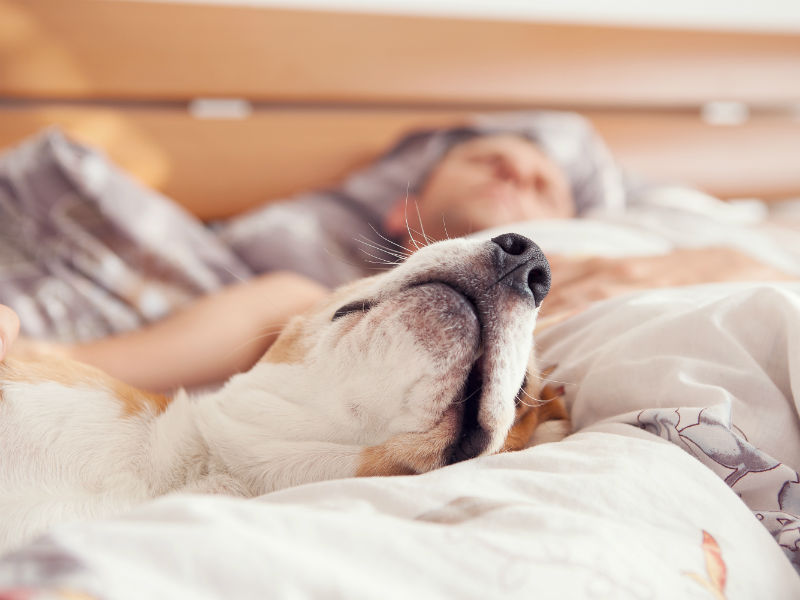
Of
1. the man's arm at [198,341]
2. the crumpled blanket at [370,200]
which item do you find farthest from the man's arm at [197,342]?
the crumpled blanket at [370,200]

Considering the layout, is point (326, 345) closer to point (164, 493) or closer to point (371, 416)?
point (371, 416)

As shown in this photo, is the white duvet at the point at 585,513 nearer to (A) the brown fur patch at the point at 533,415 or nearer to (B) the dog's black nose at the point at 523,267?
(A) the brown fur patch at the point at 533,415

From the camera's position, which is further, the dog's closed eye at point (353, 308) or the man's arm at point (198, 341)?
the man's arm at point (198, 341)

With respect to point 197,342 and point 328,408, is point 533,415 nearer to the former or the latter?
point 328,408

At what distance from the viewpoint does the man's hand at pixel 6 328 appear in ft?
2.91

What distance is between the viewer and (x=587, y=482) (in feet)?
2.07

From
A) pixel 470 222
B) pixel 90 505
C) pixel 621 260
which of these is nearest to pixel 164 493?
pixel 90 505

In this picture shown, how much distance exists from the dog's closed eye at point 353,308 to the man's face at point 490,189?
3.35 ft

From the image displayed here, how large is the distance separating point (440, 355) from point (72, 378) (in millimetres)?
553

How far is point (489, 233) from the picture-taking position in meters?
1.56

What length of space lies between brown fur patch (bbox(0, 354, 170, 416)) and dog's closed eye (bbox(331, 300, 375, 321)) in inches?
12.3

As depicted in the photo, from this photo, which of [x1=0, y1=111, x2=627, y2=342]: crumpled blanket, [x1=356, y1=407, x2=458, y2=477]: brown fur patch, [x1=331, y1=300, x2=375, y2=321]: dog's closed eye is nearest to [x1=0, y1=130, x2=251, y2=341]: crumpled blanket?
[x1=0, y1=111, x2=627, y2=342]: crumpled blanket

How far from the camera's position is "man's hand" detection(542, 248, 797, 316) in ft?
4.38

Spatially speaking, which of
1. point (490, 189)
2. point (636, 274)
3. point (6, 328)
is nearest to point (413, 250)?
point (636, 274)
